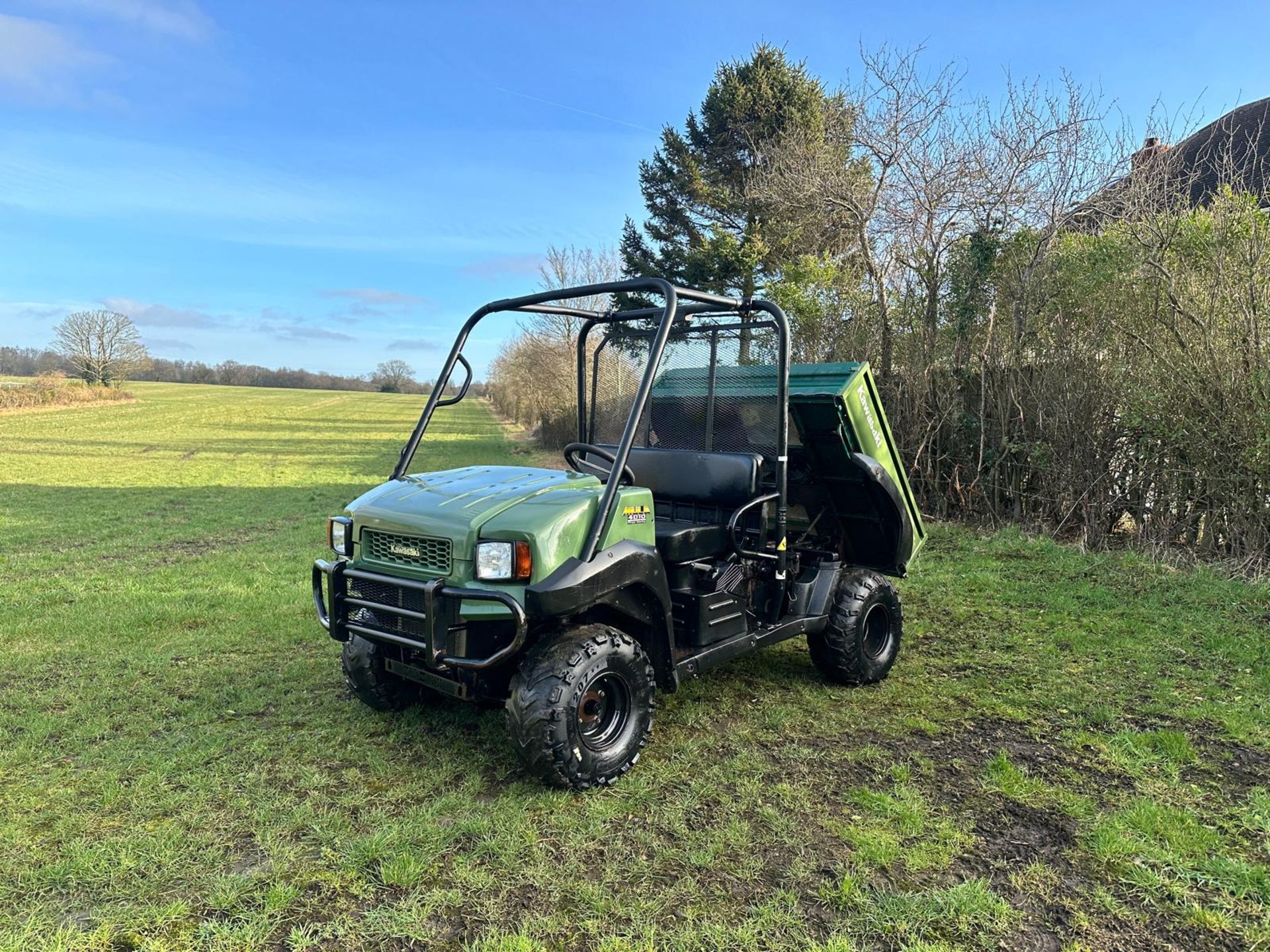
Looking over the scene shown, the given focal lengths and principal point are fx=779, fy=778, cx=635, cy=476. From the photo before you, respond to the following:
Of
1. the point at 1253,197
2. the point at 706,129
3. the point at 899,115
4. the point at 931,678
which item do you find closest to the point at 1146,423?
the point at 1253,197

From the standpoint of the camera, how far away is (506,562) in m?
3.19

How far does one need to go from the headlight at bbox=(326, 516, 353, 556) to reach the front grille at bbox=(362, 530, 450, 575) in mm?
125

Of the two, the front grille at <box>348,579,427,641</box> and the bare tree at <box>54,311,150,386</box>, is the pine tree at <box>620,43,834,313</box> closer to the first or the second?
the front grille at <box>348,579,427,641</box>

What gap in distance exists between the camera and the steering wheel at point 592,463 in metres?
3.76

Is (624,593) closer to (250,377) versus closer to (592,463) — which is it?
(592,463)

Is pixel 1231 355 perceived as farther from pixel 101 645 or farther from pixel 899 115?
pixel 101 645

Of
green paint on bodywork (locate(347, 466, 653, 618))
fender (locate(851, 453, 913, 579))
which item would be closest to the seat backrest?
green paint on bodywork (locate(347, 466, 653, 618))

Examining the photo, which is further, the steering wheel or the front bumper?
the steering wheel

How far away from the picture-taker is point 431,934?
2512 millimetres

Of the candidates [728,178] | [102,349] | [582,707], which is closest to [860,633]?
[582,707]

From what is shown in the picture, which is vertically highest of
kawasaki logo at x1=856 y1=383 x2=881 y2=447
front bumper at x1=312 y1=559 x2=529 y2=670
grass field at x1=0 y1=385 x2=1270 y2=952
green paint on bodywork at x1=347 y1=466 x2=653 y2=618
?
kawasaki logo at x1=856 y1=383 x2=881 y2=447

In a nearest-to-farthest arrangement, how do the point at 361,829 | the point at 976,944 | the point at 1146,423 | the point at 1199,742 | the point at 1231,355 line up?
the point at 976,944 < the point at 361,829 < the point at 1199,742 < the point at 1231,355 < the point at 1146,423

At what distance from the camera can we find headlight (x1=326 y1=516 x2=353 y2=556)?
3801mm

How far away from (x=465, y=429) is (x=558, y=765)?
110 ft
